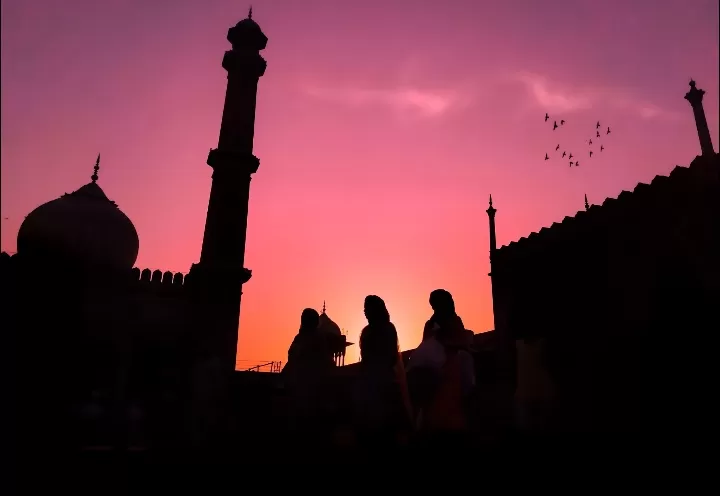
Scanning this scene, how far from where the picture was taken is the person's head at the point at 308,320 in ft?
13.2

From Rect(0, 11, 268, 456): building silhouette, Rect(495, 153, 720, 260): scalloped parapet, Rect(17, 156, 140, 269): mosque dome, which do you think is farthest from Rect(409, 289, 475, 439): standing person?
Rect(17, 156, 140, 269): mosque dome

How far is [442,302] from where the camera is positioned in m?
3.17

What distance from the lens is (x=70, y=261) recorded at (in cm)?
1503

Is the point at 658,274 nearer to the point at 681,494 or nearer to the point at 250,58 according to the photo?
the point at 681,494

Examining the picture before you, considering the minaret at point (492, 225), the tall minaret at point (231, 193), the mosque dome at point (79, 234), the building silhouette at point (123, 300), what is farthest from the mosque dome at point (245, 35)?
the minaret at point (492, 225)

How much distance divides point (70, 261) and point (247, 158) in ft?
20.4

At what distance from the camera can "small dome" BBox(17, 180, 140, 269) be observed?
15.2 meters

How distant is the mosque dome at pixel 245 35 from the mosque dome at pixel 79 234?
761 centimetres

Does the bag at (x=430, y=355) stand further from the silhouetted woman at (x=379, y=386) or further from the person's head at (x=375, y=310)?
the person's head at (x=375, y=310)

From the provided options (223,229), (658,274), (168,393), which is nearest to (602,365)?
(658,274)

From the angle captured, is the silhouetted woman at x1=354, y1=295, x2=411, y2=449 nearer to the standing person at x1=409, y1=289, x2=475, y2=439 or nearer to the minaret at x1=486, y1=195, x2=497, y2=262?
the standing person at x1=409, y1=289, x2=475, y2=439

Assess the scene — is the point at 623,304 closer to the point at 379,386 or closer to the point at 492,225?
the point at 379,386

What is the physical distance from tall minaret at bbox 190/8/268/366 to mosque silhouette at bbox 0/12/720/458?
0.05 m

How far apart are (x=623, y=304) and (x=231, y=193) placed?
12350 mm
